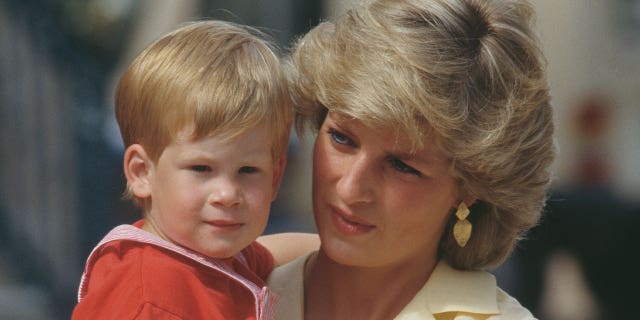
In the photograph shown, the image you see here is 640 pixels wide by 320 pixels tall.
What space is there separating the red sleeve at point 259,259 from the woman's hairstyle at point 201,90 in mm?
463

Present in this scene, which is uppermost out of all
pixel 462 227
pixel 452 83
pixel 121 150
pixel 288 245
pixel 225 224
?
pixel 452 83

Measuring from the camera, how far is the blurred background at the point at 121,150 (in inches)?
238

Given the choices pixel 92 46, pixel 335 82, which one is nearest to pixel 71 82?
pixel 92 46

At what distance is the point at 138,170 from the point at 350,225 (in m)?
0.52

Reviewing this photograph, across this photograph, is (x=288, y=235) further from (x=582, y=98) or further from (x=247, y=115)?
(x=582, y=98)

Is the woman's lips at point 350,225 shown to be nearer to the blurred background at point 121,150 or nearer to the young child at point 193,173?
the young child at point 193,173

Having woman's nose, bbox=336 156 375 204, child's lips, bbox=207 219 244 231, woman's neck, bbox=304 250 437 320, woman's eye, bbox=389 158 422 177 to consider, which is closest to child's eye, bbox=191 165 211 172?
child's lips, bbox=207 219 244 231

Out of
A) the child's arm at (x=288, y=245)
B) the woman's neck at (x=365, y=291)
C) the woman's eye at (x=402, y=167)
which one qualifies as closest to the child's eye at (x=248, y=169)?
the woman's eye at (x=402, y=167)

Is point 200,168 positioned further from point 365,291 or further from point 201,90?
point 365,291

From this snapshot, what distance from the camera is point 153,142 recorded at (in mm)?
2383

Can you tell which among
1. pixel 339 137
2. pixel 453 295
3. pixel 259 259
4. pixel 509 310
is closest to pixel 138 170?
pixel 339 137

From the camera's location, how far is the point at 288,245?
3160mm

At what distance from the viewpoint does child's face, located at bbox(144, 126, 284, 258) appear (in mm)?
2344

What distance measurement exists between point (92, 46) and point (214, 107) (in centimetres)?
438
